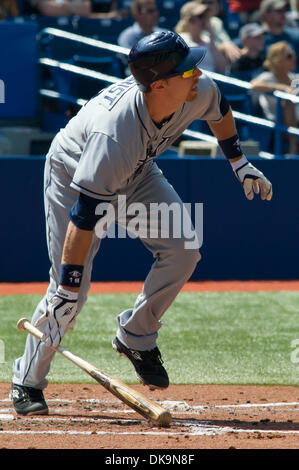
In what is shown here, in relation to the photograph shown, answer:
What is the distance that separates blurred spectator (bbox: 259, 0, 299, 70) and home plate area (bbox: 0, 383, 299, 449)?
7.05 m

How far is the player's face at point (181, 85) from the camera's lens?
13.6 feet

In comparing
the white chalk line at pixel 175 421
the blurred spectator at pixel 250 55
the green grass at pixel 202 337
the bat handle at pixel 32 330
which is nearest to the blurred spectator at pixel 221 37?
the blurred spectator at pixel 250 55

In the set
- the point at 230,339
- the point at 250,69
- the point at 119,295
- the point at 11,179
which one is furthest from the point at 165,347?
the point at 250,69

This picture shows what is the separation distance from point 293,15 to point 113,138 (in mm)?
9429

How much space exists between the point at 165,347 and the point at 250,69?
5618 millimetres

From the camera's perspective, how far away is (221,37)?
11281mm

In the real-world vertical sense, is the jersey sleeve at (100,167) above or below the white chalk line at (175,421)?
above

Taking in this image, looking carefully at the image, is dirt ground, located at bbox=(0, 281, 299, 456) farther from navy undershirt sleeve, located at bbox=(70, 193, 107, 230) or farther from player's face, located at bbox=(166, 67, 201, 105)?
player's face, located at bbox=(166, 67, 201, 105)

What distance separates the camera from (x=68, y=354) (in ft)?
14.5

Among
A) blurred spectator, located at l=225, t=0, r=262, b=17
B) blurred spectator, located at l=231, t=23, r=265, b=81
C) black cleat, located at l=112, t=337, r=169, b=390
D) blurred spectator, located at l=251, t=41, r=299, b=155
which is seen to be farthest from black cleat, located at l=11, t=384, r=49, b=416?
blurred spectator, located at l=225, t=0, r=262, b=17

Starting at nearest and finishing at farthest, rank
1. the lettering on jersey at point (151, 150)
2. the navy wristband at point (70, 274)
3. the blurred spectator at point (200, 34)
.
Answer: the navy wristband at point (70, 274) < the lettering on jersey at point (151, 150) < the blurred spectator at point (200, 34)

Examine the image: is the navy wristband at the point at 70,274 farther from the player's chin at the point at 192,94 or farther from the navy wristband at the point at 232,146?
the navy wristband at the point at 232,146

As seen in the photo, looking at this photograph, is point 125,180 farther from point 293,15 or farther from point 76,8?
point 293,15

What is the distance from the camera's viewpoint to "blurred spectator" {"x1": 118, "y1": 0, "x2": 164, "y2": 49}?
417 inches
